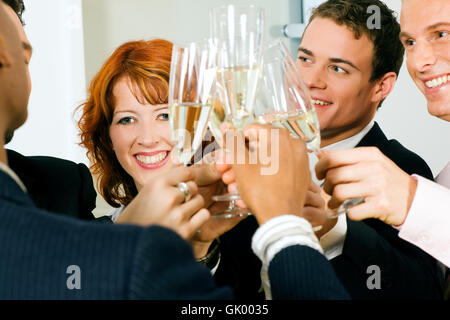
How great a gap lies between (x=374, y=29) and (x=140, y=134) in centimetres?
90

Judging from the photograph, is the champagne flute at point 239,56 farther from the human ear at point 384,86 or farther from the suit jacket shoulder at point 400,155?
the human ear at point 384,86

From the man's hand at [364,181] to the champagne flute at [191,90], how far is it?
0.72ft

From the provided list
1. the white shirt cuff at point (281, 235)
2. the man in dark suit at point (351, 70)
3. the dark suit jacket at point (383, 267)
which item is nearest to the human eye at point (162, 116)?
the man in dark suit at point (351, 70)

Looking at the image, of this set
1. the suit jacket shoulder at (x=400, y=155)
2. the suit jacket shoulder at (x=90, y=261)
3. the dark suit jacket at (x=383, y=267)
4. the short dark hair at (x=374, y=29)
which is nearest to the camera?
the suit jacket shoulder at (x=90, y=261)

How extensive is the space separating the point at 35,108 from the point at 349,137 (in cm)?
132

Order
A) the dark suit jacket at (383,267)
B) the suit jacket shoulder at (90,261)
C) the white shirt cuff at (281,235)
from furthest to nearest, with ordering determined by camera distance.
→ the dark suit jacket at (383,267), the white shirt cuff at (281,235), the suit jacket shoulder at (90,261)

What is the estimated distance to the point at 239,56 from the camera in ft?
2.24

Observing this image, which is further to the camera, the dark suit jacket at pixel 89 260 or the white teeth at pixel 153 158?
the white teeth at pixel 153 158

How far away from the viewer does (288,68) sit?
73 centimetres

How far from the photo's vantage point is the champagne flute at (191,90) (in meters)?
0.73

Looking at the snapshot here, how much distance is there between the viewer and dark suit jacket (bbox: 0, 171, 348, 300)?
444mm

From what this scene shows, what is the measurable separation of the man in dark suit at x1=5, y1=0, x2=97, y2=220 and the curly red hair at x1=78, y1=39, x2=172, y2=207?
302 millimetres
